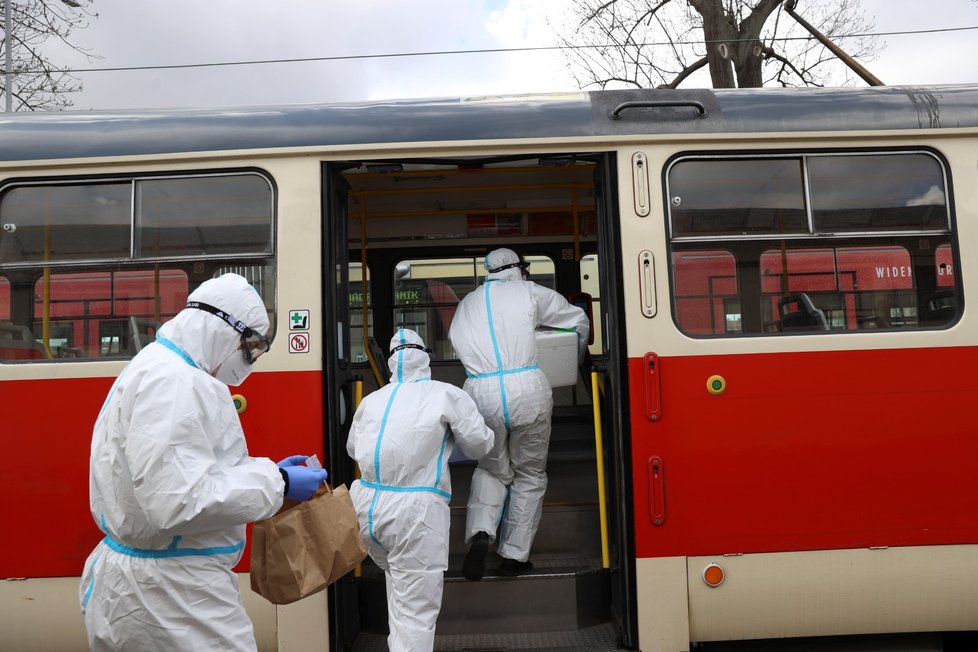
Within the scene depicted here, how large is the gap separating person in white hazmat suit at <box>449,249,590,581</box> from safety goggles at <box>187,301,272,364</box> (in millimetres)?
1896

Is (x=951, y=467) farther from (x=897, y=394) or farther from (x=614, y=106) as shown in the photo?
(x=614, y=106)

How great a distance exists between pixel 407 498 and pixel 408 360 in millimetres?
664

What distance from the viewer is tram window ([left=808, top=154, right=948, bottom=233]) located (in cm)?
371

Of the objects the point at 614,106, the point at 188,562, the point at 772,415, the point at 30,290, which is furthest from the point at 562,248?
the point at 188,562

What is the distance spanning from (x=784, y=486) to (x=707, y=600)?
2.06 feet

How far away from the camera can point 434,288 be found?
21.5 feet

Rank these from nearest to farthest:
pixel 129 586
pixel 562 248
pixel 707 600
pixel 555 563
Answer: pixel 129 586 < pixel 707 600 < pixel 555 563 < pixel 562 248

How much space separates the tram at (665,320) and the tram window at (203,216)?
11mm

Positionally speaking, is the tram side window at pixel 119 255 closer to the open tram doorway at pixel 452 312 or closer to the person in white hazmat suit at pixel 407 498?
the open tram doorway at pixel 452 312

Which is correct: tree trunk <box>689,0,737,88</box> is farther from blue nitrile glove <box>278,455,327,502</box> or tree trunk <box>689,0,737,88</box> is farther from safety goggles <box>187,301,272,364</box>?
blue nitrile glove <box>278,455,327,502</box>

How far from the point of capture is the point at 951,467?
3.63 metres

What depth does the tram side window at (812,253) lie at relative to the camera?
3693mm

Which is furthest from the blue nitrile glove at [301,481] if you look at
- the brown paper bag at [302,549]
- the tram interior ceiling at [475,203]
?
the tram interior ceiling at [475,203]

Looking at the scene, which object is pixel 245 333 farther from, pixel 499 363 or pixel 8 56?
pixel 8 56
